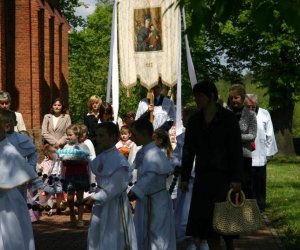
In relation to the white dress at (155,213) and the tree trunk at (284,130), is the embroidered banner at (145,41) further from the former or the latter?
the tree trunk at (284,130)

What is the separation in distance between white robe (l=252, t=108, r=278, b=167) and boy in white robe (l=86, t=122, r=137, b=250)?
6163 millimetres

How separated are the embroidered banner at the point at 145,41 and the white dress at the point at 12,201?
8.07m

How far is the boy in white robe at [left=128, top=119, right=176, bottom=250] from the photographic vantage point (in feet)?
30.0

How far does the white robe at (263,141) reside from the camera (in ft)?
49.0

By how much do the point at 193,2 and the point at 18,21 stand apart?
2389cm

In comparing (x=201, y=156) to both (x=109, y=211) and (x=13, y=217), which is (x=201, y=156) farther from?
(x=13, y=217)

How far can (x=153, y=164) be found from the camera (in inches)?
358

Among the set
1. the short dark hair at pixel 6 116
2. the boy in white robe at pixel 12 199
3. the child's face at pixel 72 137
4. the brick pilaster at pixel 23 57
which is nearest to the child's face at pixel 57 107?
the child's face at pixel 72 137

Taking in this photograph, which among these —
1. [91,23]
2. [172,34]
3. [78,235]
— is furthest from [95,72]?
[78,235]

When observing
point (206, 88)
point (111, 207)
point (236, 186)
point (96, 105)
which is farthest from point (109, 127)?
point (96, 105)

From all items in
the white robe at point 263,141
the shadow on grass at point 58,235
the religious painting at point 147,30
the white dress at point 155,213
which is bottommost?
the shadow on grass at point 58,235

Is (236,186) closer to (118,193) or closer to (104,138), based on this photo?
(118,193)

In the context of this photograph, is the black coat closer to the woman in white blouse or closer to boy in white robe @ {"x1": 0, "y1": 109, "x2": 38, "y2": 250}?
boy in white robe @ {"x1": 0, "y1": 109, "x2": 38, "y2": 250}

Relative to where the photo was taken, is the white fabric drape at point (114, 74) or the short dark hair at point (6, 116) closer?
the short dark hair at point (6, 116)
